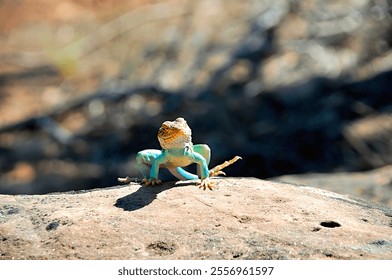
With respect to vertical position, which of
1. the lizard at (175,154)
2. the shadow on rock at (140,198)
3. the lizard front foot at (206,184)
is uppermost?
the lizard at (175,154)

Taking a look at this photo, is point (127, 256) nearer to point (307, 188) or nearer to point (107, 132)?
point (307, 188)

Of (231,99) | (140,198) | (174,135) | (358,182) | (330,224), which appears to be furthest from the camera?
(231,99)

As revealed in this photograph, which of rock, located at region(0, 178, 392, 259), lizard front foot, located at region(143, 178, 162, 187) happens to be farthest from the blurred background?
lizard front foot, located at region(143, 178, 162, 187)

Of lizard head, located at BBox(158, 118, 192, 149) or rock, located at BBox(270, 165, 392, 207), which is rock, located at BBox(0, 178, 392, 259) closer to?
lizard head, located at BBox(158, 118, 192, 149)

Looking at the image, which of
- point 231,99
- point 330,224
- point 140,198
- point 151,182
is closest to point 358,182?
point 231,99

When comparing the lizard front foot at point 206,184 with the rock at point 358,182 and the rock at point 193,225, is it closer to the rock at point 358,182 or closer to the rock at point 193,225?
the rock at point 193,225

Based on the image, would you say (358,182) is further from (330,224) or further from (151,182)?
(330,224)

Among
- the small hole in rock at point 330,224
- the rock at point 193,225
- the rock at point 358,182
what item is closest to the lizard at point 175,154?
the rock at point 193,225
